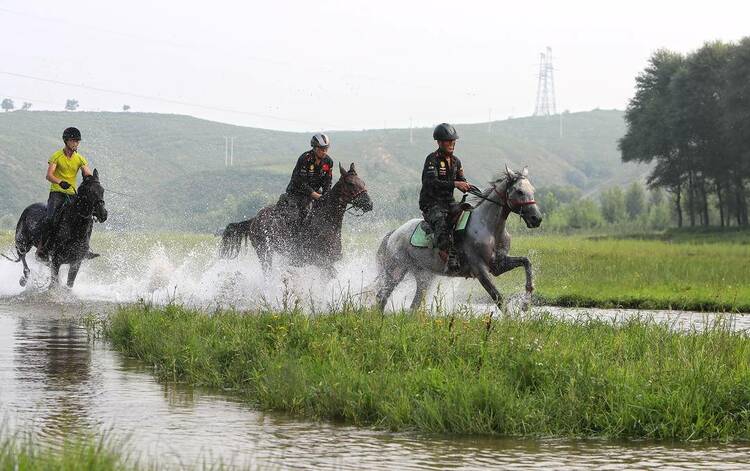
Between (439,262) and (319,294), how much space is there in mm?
2200

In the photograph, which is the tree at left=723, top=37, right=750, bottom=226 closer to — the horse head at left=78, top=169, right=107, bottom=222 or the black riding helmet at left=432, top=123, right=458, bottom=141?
the horse head at left=78, top=169, right=107, bottom=222

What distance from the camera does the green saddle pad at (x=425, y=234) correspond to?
17641mm

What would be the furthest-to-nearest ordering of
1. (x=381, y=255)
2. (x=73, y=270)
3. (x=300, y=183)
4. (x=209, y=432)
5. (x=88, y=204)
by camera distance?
1. (x=73, y=270)
2. (x=88, y=204)
3. (x=300, y=183)
4. (x=381, y=255)
5. (x=209, y=432)

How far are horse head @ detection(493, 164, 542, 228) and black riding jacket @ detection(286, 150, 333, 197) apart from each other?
303 centimetres

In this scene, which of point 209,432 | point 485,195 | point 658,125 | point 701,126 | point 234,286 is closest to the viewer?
point 209,432

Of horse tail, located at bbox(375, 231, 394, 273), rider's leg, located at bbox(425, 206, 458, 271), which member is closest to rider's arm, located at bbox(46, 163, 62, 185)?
horse tail, located at bbox(375, 231, 394, 273)

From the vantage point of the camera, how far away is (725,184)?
254 ft

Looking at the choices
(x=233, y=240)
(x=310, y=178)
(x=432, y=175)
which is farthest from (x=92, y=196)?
(x=432, y=175)

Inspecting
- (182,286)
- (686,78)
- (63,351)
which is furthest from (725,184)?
(63,351)

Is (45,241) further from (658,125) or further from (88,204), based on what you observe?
(658,125)

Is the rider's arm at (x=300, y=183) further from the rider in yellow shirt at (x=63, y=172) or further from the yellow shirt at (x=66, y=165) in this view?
the yellow shirt at (x=66, y=165)

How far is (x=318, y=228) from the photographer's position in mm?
19094

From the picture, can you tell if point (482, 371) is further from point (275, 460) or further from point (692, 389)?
point (275, 460)

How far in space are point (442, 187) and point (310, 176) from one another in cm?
266
